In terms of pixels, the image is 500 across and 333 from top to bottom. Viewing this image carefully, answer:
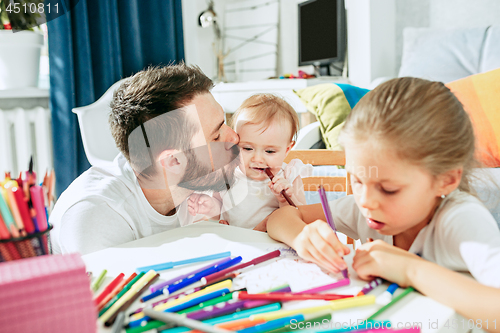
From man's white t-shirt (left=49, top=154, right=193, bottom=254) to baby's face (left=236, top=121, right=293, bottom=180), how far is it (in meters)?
0.24

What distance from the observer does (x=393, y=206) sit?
555 millimetres

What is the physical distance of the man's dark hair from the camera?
0.76 meters

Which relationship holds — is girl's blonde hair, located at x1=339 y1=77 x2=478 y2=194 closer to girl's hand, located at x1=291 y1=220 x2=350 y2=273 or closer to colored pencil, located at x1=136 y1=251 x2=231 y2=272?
girl's hand, located at x1=291 y1=220 x2=350 y2=273

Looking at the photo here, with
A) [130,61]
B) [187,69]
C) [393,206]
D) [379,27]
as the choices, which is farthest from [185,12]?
[393,206]

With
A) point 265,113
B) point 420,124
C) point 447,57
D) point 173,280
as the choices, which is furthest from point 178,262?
point 447,57

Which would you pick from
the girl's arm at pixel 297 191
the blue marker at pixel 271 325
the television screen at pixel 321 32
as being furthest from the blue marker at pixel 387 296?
the television screen at pixel 321 32

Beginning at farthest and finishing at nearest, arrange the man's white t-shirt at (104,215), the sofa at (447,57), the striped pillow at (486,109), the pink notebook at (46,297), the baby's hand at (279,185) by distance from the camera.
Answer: the sofa at (447,57) < the striped pillow at (486,109) < the baby's hand at (279,185) < the man's white t-shirt at (104,215) < the pink notebook at (46,297)

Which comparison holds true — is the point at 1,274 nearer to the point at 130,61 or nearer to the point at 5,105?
the point at 5,105

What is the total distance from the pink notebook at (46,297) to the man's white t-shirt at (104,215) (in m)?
0.41

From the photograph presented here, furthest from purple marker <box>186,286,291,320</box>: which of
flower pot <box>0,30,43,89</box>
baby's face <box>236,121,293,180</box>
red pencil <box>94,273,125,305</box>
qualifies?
flower pot <box>0,30,43,89</box>

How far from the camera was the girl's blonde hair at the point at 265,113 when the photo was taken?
3.21 ft

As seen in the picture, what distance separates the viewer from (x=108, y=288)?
451mm

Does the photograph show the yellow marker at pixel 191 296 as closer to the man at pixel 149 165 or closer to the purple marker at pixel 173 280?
the purple marker at pixel 173 280

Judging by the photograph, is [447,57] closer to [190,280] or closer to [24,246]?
[190,280]
